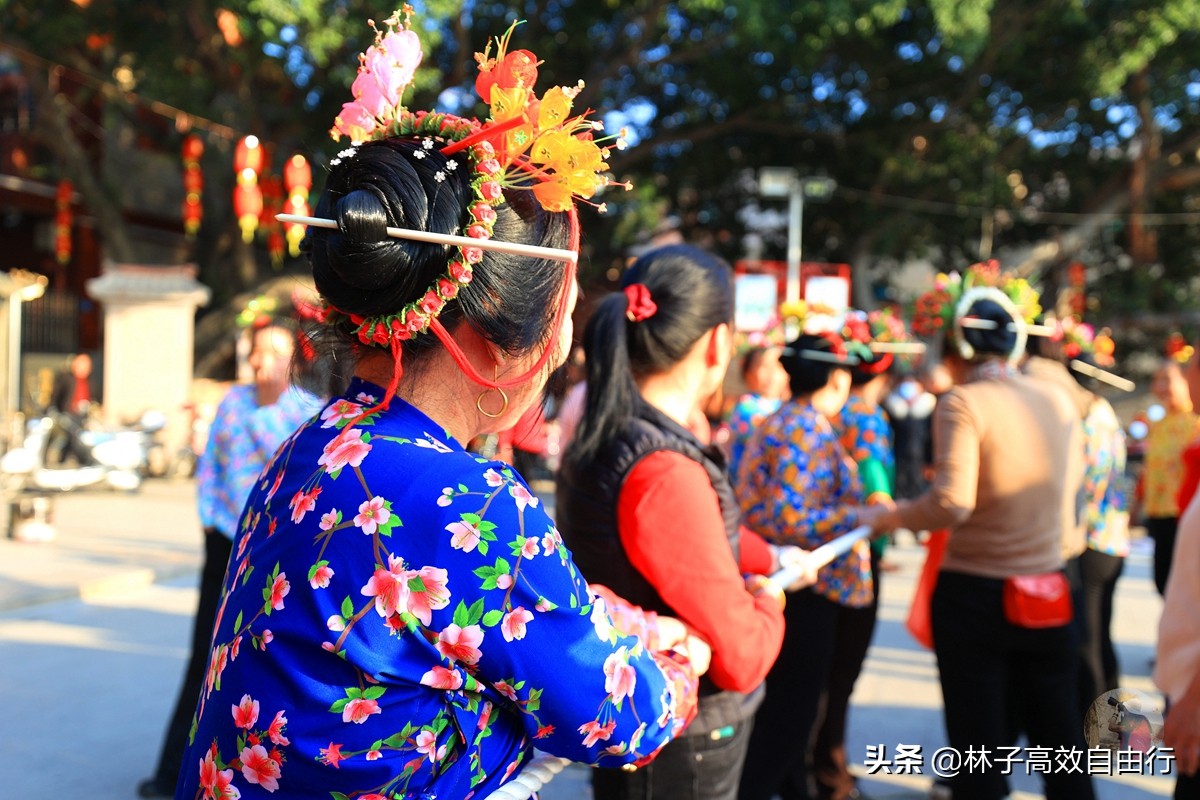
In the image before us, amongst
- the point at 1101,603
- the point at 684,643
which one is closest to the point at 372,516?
the point at 684,643

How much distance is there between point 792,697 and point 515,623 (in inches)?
91.5

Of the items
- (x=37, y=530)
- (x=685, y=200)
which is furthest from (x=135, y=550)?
(x=685, y=200)

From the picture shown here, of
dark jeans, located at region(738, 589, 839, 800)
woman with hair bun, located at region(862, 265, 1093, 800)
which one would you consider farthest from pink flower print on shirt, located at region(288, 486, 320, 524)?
dark jeans, located at region(738, 589, 839, 800)

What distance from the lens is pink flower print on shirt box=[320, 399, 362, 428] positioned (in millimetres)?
1282

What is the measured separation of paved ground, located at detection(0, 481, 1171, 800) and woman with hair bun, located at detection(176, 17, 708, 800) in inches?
120

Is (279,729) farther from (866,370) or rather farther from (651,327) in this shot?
(866,370)

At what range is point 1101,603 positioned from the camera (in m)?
4.70

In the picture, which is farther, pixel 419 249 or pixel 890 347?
pixel 890 347

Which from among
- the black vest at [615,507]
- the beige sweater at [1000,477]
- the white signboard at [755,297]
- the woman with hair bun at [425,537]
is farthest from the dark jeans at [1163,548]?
the white signboard at [755,297]

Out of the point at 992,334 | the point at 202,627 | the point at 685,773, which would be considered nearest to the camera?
the point at 685,773

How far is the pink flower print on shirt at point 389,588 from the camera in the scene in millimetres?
1126

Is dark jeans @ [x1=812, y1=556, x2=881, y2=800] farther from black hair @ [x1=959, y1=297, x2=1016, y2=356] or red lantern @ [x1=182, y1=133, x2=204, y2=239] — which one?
red lantern @ [x1=182, y1=133, x2=204, y2=239]

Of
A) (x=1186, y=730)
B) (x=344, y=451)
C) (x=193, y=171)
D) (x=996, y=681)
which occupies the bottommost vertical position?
(x=996, y=681)

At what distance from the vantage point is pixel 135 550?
28.0 feet
